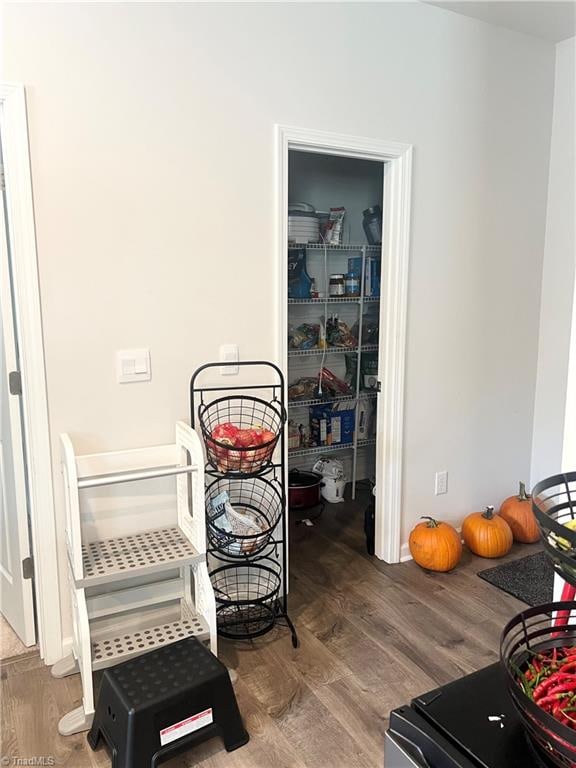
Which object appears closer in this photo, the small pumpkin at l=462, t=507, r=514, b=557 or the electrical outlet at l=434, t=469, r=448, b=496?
the small pumpkin at l=462, t=507, r=514, b=557

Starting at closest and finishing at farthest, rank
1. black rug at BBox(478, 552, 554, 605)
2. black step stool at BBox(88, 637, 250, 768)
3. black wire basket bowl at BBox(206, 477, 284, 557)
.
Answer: black step stool at BBox(88, 637, 250, 768)
black wire basket bowl at BBox(206, 477, 284, 557)
black rug at BBox(478, 552, 554, 605)

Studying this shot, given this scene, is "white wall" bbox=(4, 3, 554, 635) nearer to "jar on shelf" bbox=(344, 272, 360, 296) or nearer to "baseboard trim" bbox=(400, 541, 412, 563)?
"baseboard trim" bbox=(400, 541, 412, 563)

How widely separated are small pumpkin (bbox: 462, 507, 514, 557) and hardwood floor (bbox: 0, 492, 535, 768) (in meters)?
0.10

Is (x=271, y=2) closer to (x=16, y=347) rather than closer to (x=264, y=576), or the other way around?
(x=16, y=347)

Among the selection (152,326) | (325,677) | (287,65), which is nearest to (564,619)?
(325,677)

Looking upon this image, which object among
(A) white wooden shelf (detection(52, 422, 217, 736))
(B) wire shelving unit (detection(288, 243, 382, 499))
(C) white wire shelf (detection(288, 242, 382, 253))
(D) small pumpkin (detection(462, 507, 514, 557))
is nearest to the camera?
(A) white wooden shelf (detection(52, 422, 217, 736))

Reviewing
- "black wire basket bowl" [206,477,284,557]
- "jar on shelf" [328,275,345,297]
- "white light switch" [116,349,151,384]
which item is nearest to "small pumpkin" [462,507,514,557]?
"black wire basket bowl" [206,477,284,557]

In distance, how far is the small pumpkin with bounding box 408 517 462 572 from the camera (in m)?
2.99

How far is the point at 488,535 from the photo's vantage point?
3.15m

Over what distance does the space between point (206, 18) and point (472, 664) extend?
2727 millimetres

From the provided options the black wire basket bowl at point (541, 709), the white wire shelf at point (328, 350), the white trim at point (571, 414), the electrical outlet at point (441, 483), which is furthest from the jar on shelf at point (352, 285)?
the black wire basket bowl at point (541, 709)

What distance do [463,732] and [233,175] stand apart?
2.14m

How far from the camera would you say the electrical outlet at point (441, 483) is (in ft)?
10.7

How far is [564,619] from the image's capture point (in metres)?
1.04
